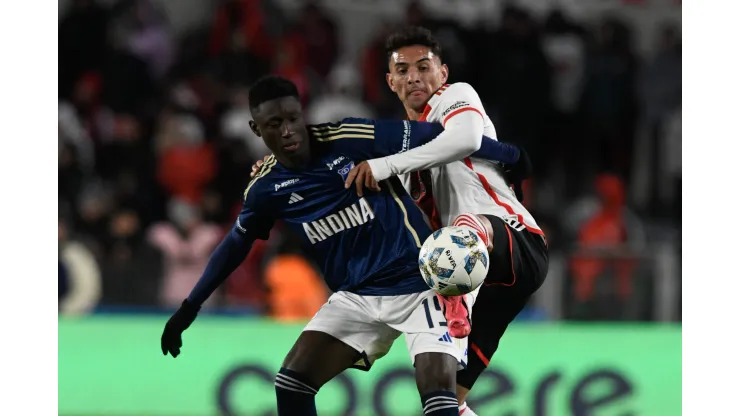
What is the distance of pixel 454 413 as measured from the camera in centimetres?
532

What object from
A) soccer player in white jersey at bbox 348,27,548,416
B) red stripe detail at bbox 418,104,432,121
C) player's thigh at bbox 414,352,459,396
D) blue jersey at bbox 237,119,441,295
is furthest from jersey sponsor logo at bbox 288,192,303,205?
player's thigh at bbox 414,352,459,396

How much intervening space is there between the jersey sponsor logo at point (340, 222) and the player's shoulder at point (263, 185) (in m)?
0.25

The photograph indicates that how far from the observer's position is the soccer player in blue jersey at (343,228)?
18.5ft

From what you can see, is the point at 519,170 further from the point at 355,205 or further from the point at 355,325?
the point at 355,325

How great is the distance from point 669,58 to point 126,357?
722cm

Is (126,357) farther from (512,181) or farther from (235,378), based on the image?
Result: (512,181)

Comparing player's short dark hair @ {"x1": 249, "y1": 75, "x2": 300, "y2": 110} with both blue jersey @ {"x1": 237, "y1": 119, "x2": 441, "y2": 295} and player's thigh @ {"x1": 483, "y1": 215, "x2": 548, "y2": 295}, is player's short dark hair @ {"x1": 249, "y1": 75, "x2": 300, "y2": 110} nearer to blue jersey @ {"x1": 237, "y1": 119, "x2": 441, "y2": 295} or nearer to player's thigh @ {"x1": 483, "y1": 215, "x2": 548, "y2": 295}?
blue jersey @ {"x1": 237, "y1": 119, "x2": 441, "y2": 295}

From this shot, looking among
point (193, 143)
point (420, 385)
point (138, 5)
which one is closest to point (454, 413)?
point (420, 385)

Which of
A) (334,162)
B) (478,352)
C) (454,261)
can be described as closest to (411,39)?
(334,162)

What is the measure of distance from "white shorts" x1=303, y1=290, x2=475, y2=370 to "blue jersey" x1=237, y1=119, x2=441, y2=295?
0.19 feet

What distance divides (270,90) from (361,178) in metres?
0.62

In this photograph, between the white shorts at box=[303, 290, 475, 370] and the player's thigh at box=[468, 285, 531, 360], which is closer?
the white shorts at box=[303, 290, 475, 370]

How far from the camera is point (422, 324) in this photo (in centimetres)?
557

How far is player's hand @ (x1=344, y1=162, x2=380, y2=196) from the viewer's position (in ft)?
18.2
